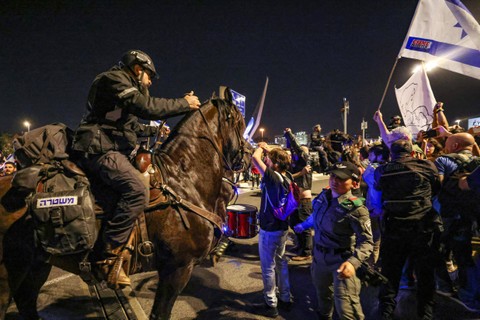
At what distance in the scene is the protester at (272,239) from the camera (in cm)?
341

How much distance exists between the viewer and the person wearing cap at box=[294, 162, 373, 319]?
2.40m

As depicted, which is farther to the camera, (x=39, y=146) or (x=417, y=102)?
(x=417, y=102)

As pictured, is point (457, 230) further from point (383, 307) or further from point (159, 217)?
point (159, 217)

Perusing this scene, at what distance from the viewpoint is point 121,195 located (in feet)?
7.55

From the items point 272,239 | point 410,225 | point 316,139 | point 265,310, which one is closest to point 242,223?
point 272,239

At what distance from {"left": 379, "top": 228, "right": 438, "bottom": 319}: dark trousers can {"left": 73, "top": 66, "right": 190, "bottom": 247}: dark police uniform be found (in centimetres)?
324

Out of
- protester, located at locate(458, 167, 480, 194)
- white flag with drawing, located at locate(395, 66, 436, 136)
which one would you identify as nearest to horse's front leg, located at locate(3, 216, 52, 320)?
protester, located at locate(458, 167, 480, 194)

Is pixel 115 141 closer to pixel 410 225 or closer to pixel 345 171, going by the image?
pixel 345 171

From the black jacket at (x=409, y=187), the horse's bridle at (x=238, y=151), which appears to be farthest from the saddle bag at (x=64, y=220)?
the black jacket at (x=409, y=187)

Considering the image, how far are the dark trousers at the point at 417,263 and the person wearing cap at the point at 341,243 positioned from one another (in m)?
0.99

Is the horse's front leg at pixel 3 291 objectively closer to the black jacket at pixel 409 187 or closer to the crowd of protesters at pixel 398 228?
the crowd of protesters at pixel 398 228

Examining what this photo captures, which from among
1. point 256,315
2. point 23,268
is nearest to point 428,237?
point 256,315

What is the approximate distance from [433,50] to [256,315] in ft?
20.5

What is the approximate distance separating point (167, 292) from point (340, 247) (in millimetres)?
1911
